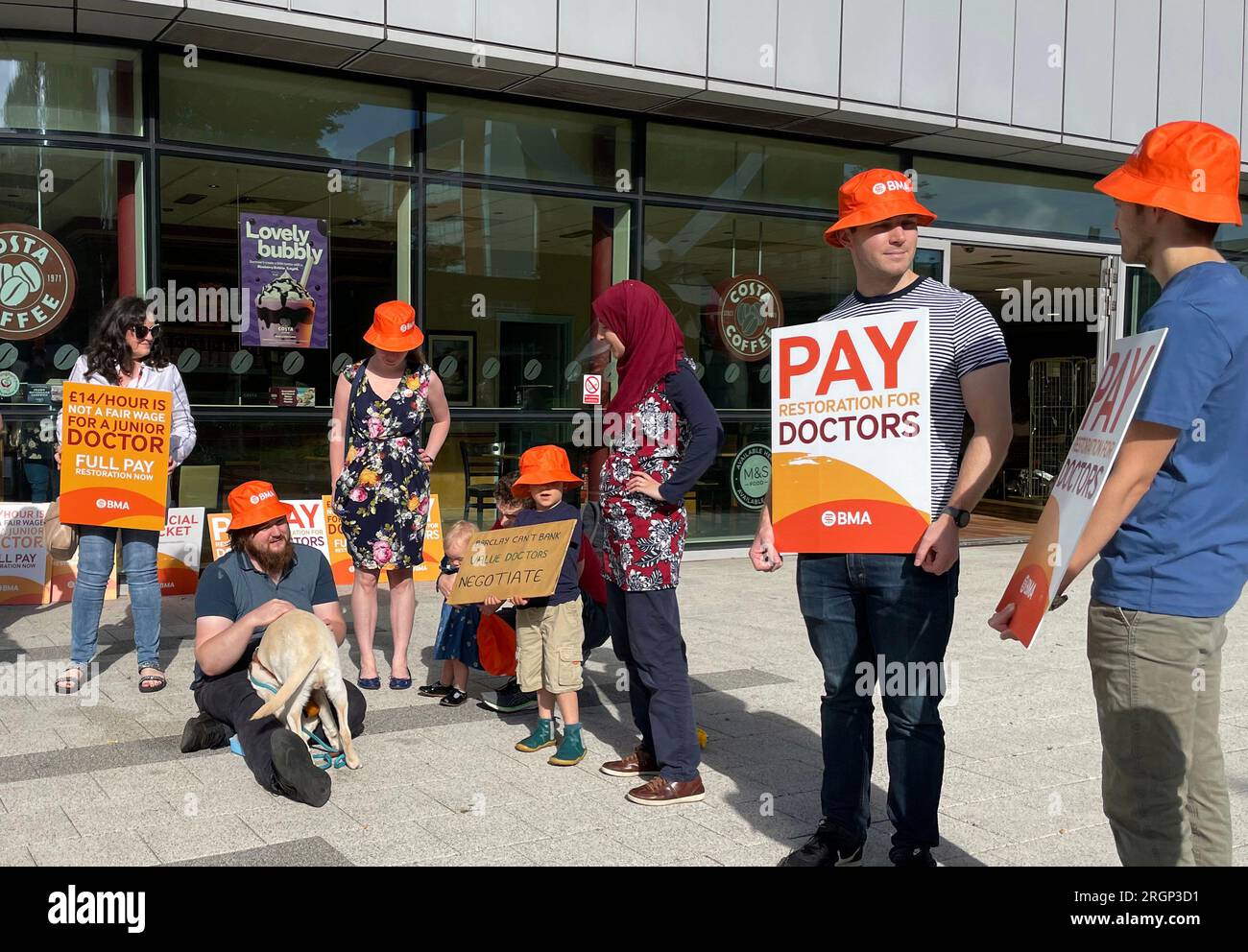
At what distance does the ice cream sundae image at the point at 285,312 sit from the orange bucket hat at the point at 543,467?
490 cm

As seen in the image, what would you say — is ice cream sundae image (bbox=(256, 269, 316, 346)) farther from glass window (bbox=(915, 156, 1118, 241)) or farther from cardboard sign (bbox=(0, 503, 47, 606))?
glass window (bbox=(915, 156, 1118, 241))

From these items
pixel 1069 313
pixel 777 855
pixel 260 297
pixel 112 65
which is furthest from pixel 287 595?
pixel 1069 313

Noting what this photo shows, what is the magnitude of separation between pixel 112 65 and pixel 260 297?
6.36 feet

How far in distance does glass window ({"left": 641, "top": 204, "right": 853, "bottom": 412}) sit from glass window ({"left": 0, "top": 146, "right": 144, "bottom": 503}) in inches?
177

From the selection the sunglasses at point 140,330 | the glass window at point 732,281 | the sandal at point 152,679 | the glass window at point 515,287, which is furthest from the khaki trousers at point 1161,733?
the glass window at point 732,281

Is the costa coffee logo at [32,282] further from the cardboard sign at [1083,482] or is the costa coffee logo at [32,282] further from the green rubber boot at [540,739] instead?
the cardboard sign at [1083,482]

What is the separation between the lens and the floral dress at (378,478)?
6.26 metres

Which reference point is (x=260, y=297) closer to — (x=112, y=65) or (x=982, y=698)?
(x=112, y=65)

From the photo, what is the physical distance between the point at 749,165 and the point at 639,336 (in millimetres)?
7460

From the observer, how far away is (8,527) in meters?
8.44

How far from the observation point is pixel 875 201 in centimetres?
361

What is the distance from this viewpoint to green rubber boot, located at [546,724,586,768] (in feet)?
16.6

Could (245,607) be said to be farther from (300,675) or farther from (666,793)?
(666,793)

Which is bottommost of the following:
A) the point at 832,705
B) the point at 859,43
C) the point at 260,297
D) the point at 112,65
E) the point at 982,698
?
the point at 982,698
